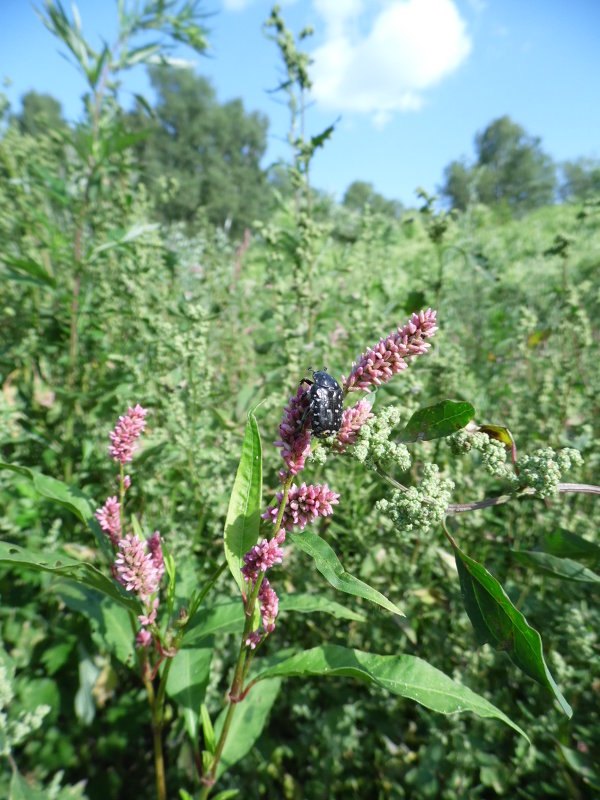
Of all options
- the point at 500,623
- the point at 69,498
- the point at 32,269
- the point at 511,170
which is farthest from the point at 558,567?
the point at 511,170

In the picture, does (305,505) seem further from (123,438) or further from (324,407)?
(123,438)

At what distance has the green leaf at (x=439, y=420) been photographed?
2.55ft

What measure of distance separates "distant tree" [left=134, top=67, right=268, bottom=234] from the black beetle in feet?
76.2

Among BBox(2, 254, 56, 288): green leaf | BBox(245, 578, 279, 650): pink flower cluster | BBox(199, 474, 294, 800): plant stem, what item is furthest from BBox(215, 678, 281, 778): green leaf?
BBox(2, 254, 56, 288): green leaf

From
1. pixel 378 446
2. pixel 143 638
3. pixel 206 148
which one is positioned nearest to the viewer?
pixel 378 446

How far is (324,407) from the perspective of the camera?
2.30ft

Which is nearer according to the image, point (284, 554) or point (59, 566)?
point (59, 566)

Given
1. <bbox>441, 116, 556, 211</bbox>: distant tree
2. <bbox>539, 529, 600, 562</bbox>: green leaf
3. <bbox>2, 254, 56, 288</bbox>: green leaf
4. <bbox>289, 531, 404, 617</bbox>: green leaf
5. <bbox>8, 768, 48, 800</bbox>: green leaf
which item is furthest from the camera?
<bbox>441, 116, 556, 211</bbox>: distant tree

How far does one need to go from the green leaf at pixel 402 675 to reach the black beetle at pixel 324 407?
0.45 m

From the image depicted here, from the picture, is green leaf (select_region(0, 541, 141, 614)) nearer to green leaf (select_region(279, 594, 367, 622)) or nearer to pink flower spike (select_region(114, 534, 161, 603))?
pink flower spike (select_region(114, 534, 161, 603))

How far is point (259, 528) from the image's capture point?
0.83 metres

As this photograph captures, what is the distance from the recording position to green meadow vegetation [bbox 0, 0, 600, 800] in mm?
823

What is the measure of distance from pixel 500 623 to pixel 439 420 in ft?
1.10

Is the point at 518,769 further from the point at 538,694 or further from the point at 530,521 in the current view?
the point at 530,521
